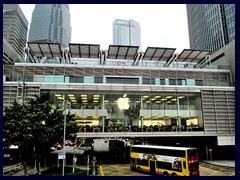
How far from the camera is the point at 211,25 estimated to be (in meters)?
125

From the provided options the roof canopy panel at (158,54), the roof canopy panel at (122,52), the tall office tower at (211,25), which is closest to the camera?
the roof canopy panel at (122,52)

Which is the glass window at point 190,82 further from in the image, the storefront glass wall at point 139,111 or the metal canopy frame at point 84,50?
the metal canopy frame at point 84,50

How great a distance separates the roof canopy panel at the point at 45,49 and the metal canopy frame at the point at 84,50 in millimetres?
2185

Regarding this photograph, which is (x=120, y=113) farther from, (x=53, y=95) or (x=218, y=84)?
(x=218, y=84)

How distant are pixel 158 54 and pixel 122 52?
21.8ft

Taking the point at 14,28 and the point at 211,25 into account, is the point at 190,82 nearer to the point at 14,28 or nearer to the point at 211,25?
the point at 211,25

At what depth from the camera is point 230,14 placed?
110 m

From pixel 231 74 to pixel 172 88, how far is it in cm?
1220

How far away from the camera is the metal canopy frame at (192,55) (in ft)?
126

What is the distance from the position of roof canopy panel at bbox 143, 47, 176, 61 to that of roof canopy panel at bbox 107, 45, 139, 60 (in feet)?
7.70

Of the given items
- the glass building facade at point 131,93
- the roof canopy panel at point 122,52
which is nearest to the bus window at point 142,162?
the glass building facade at point 131,93

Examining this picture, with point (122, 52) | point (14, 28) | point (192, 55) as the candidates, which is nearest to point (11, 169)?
point (122, 52)

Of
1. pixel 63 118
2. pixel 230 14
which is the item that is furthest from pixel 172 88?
pixel 230 14

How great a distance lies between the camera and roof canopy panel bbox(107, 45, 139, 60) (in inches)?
1420
